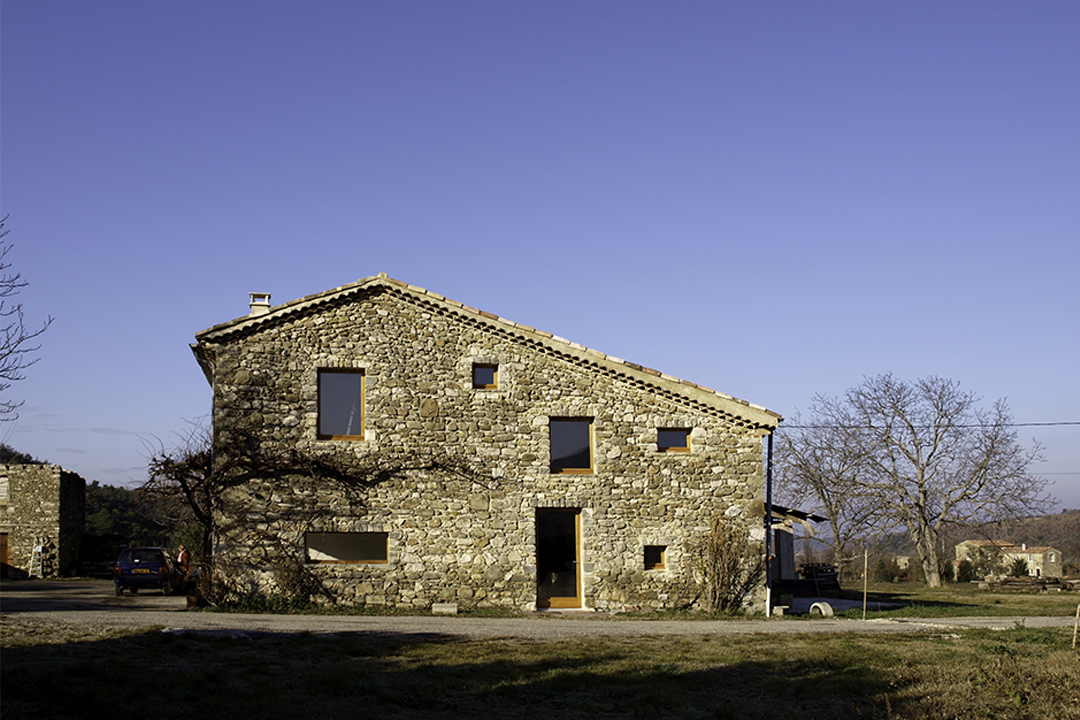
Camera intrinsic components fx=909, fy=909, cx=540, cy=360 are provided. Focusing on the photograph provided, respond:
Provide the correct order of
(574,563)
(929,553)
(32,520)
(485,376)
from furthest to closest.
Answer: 1. (929,553)
2. (32,520)
3. (485,376)
4. (574,563)

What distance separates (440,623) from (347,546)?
3472mm

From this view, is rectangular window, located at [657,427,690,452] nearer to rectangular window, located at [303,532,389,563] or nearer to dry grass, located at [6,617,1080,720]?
rectangular window, located at [303,532,389,563]

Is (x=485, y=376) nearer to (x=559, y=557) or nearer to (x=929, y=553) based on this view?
(x=559, y=557)

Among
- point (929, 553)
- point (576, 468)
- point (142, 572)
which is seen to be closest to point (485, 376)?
point (576, 468)

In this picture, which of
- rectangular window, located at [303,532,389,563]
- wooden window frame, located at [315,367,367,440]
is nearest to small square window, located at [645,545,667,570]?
rectangular window, located at [303,532,389,563]

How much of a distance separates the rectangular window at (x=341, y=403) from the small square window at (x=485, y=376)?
7.95 ft

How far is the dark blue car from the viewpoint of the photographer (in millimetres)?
23281

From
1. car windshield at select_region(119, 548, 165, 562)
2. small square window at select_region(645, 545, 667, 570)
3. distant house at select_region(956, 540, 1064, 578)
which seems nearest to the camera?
small square window at select_region(645, 545, 667, 570)

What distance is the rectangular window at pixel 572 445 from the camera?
19.6 meters

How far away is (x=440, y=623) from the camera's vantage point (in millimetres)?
16094

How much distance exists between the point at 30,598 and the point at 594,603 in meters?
12.8

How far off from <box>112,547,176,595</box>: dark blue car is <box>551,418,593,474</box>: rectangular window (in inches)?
449

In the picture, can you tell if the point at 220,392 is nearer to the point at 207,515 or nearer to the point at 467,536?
the point at 207,515

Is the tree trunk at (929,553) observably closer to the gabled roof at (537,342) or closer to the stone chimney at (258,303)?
the gabled roof at (537,342)
